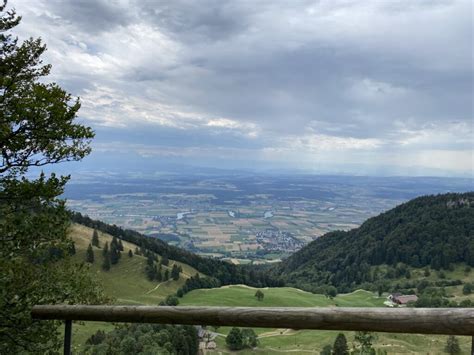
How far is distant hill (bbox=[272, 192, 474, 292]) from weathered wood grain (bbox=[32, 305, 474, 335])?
10835 cm

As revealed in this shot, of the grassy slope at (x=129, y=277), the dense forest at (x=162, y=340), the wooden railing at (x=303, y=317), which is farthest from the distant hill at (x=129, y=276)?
the wooden railing at (x=303, y=317)

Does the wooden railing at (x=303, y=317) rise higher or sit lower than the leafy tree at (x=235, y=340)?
higher

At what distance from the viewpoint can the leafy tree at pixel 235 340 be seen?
4208 mm

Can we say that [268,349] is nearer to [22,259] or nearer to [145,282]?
[22,259]

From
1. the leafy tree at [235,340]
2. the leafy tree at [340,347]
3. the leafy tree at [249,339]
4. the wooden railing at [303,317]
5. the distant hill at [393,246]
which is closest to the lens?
the wooden railing at [303,317]

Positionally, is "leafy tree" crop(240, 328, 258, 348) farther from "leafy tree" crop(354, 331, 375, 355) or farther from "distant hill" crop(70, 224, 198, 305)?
"distant hill" crop(70, 224, 198, 305)

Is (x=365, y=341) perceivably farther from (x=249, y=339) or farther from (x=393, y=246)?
(x=393, y=246)

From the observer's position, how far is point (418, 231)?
139750 mm

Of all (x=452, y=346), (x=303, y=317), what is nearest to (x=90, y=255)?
(x=303, y=317)

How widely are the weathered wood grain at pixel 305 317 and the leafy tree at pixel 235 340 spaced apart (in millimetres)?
1099

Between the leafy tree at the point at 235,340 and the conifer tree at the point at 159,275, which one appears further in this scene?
the conifer tree at the point at 159,275

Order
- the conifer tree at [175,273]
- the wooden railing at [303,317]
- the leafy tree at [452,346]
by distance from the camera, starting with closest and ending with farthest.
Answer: the wooden railing at [303,317]
the leafy tree at [452,346]
the conifer tree at [175,273]

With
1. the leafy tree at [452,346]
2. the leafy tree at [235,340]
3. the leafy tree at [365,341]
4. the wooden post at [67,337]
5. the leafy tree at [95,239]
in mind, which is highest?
the leafy tree at [452,346]

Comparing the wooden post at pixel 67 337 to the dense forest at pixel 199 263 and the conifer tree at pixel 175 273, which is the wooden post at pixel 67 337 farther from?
the dense forest at pixel 199 263
